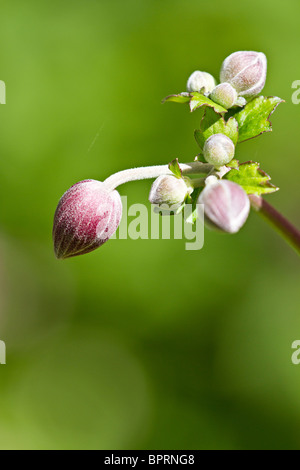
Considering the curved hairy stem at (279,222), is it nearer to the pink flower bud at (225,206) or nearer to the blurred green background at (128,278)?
the pink flower bud at (225,206)

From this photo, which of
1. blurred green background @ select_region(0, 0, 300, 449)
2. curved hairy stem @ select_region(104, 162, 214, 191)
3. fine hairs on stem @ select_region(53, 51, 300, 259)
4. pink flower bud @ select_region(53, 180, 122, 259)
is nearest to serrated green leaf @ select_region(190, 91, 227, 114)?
fine hairs on stem @ select_region(53, 51, 300, 259)

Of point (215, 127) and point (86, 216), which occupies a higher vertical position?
point (215, 127)

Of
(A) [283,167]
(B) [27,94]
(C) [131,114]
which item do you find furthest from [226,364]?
(B) [27,94]

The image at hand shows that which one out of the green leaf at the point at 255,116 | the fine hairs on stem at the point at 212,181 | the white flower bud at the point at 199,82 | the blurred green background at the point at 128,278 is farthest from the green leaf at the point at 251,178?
the blurred green background at the point at 128,278

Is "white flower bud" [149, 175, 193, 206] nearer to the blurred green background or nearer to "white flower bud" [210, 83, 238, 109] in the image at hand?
"white flower bud" [210, 83, 238, 109]

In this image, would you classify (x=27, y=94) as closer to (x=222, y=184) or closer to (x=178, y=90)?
(x=178, y=90)

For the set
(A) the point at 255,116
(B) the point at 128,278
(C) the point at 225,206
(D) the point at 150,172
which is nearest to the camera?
(C) the point at 225,206

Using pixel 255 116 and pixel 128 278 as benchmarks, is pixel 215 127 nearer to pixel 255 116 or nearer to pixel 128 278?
pixel 255 116

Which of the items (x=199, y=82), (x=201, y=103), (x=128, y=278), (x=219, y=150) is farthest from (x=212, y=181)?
(x=128, y=278)
